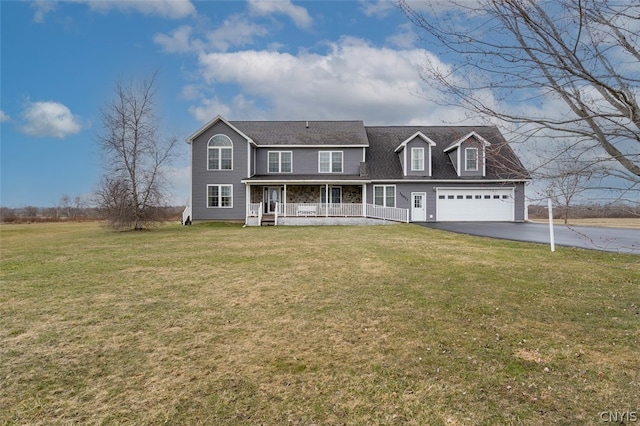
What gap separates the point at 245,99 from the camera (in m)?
23.9

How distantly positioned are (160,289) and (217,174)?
17581 millimetres

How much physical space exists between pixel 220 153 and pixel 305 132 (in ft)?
21.4

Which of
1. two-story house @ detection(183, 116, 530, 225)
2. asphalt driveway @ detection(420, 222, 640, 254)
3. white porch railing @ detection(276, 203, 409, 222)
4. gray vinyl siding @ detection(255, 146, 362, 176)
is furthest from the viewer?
gray vinyl siding @ detection(255, 146, 362, 176)

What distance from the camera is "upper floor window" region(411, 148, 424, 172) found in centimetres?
2300

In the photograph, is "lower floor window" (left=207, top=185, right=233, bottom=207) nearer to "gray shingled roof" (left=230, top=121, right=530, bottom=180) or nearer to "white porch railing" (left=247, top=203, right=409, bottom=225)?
"white porch railing" (left=247, top=203, right=409, bottom=225)

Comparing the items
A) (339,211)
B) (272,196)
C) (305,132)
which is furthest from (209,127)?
(339,211)

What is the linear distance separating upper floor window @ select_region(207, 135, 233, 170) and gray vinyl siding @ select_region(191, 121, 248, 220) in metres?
0.23

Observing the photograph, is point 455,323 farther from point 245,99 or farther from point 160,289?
point 245,99

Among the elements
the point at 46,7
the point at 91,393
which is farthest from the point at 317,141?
the point at 91,393

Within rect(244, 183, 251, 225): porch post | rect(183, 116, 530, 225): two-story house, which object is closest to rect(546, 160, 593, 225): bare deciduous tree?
rect(183, 116, 530, 225): two-story house

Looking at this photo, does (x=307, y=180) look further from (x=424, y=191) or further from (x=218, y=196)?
(x=424, y=191)

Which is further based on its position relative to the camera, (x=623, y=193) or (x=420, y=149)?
(x=420, y=149)

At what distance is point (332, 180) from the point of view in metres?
21.7

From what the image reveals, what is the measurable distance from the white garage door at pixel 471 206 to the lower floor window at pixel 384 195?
3.06 meters
